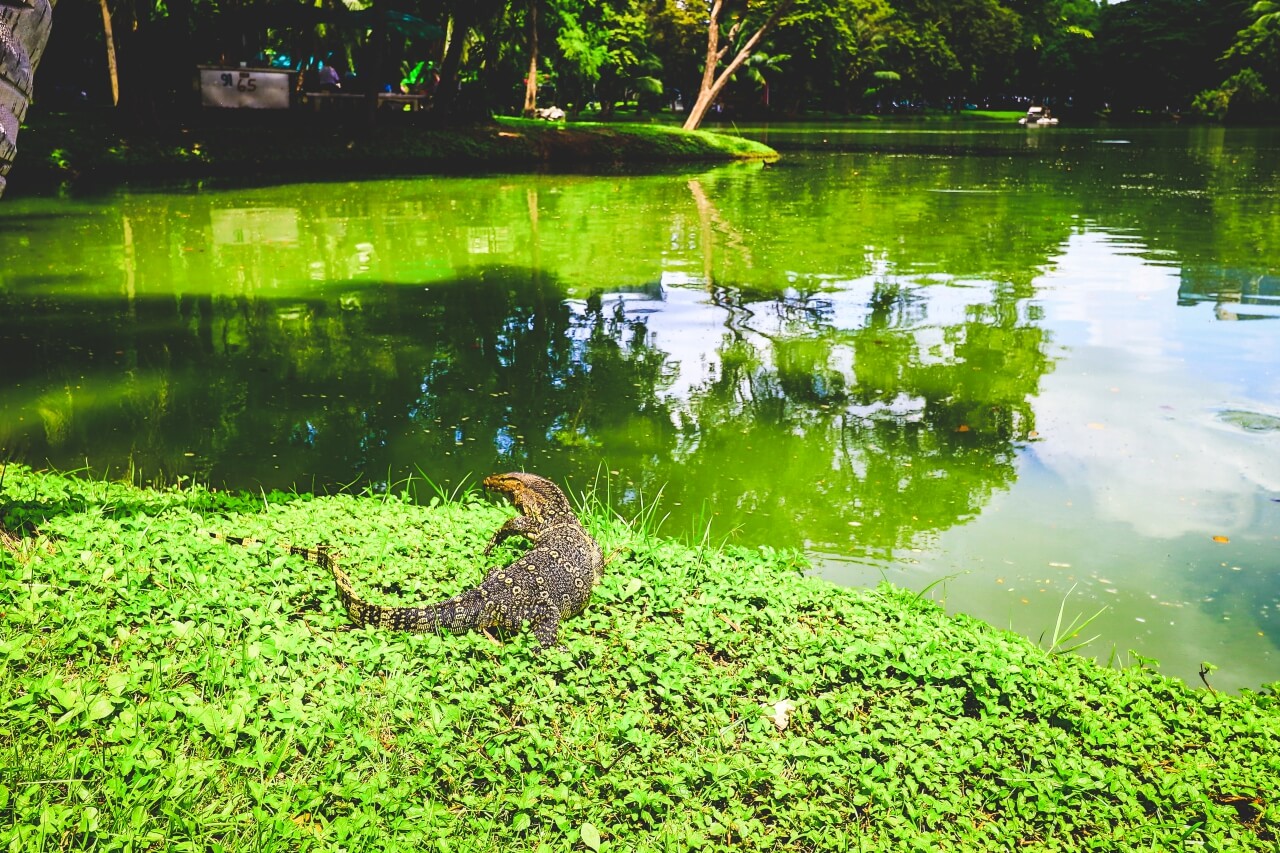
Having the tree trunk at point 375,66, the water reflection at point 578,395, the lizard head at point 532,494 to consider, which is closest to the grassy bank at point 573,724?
the lizard head at point 532,494

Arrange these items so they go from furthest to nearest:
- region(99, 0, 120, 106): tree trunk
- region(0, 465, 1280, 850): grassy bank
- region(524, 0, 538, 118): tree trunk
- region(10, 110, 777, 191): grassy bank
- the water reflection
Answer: region(524, 0, 538, 118): tree trunk < region(99, 0, 120, 106): tree trunk < region(10, 110, 777, 191): grassy bank < the water reflection < region(0, 465, 1280, 850): grassy bank

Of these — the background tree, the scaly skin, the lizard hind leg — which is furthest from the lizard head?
the background tree

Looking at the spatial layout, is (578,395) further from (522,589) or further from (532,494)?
(522,589)

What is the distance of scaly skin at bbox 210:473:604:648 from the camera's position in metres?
4.27

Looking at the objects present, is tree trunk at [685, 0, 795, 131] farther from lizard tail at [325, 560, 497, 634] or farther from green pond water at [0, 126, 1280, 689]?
lizard tail at [325, 560, 497, 634]

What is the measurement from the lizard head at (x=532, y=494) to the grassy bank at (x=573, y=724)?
1.53ft


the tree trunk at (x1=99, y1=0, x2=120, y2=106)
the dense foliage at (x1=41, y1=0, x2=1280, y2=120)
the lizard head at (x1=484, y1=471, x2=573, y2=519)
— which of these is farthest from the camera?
the dense foliage at (x1=41, y1=0, x2=1280, y2=120)

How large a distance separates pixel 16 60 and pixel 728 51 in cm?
3912

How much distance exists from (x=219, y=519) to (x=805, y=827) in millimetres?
3375

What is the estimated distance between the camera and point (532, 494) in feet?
17.0

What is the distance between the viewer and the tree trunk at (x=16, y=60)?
3.27 m

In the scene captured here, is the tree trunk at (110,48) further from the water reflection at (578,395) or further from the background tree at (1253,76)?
the background tree at (1253,76)

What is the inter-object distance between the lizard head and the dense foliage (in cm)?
2247

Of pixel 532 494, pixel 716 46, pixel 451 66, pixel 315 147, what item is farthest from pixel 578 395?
pixel 716 46
